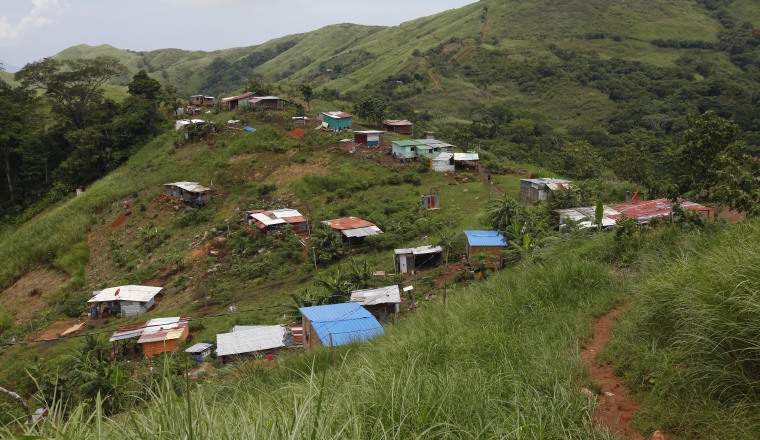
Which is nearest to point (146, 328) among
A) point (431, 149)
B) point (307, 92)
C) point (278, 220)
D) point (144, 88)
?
point (278, 220)

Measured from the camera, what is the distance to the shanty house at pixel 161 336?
15648 mm

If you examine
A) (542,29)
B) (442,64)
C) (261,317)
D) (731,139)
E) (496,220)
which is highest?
(542,29)

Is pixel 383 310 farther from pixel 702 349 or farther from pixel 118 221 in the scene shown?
pixel 118 221

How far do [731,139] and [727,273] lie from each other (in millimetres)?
16030

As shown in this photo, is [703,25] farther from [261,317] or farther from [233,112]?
[261,317]

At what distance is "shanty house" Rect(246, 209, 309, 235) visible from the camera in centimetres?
2353

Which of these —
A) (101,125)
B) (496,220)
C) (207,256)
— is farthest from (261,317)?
(101,125)

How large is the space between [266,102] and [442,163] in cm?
1814

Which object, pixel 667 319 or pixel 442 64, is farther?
pixel 442 64

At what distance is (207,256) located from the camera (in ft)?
74.6

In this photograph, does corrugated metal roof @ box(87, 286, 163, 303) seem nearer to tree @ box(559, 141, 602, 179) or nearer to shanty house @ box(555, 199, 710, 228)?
shanty house @ box(555, 199, 710, 228)

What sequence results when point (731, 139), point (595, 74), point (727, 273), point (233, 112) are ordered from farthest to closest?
point (595, 74)
point (233, 112)
point (731, 139)
point (727, 273)

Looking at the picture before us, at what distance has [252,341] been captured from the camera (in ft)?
46.1

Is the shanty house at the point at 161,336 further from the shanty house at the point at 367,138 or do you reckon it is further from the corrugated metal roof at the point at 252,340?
the shanty house at the point at 367,138
